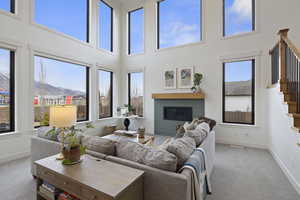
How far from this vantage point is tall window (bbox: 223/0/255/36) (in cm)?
419

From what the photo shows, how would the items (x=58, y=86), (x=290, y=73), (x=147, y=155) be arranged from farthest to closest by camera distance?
(x=58, y=86)
(x=290, y=73)
(x=147, y=155)

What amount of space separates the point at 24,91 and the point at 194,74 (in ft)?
15.1

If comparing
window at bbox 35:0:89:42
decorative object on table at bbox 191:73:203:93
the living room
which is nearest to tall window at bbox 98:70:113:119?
the living room

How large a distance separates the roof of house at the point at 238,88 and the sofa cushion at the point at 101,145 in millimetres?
3966

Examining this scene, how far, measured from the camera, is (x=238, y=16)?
4.36 m

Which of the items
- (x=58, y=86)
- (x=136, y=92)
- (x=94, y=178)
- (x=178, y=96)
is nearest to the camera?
(x=94, y=178)

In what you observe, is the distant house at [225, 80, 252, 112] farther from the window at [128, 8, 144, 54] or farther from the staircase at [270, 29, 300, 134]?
the window at [128, 8, 144, 54]

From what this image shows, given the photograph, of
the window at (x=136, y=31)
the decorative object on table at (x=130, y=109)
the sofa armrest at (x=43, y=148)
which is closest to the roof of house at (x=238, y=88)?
the decorative object on table at (x=130, y=109)

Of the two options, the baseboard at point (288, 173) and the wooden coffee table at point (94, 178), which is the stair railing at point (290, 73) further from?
the wooden coffee table at point (94, 178)

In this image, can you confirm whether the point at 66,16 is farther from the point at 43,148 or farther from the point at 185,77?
the point at 185,77

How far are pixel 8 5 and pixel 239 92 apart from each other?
20.3 ft

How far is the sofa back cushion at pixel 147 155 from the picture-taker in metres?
1.35

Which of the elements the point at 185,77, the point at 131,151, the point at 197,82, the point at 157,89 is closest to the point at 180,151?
the point at 131,151

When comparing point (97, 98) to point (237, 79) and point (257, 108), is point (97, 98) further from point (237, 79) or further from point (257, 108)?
point (257, 108)
